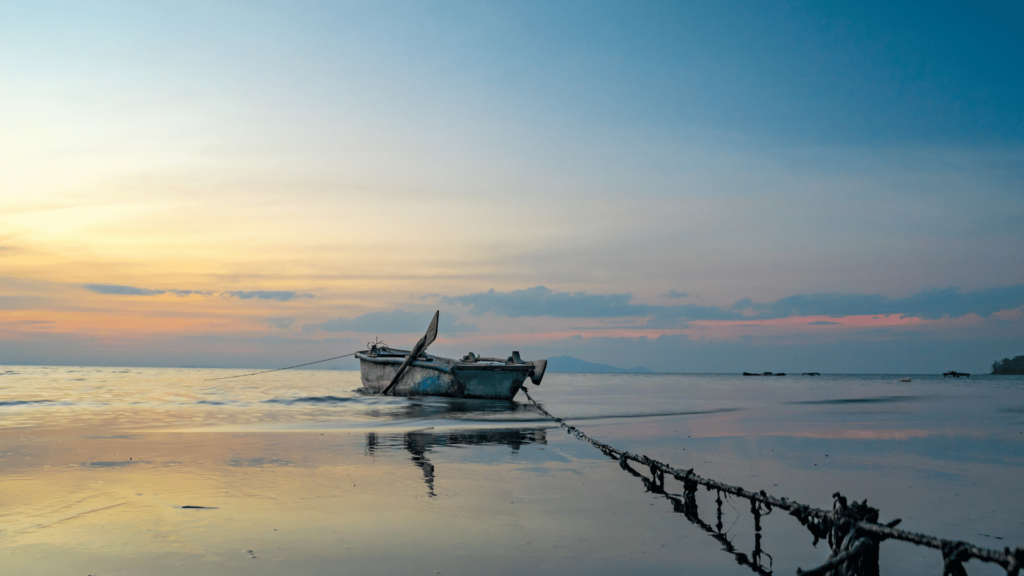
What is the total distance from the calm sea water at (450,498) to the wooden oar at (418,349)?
1079 cm

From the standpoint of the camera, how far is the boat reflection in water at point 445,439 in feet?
43.4

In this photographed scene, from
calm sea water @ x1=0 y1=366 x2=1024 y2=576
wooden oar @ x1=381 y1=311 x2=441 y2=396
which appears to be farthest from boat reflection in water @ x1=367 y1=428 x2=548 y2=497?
wooden oar @ x1=381 y1=311 x2=441 y2=396

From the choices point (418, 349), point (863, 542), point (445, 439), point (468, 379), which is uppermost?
point (418, 349)

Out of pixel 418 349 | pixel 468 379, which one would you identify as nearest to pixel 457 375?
pixel 468 379

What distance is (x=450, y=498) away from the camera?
332 inches

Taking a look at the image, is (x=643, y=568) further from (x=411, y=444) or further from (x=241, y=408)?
(x=241, y=408)

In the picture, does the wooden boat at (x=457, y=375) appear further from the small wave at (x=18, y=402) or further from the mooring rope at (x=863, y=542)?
the mooring rope at (x=863, y=542)

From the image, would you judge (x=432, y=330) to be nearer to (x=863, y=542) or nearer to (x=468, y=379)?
(x=468, y=379)

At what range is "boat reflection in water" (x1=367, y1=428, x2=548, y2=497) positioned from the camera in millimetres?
13239

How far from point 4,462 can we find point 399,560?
31.9ft

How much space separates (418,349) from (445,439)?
1506 centimetres

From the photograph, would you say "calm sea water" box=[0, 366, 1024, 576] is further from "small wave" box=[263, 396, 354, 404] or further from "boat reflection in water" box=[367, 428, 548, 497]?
"small wave" box=[263, 396, 354, 404]

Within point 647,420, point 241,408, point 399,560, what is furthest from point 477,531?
point 241,408

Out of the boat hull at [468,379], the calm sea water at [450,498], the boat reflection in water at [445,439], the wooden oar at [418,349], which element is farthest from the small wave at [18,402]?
the boat reflection in water at [445,439]
